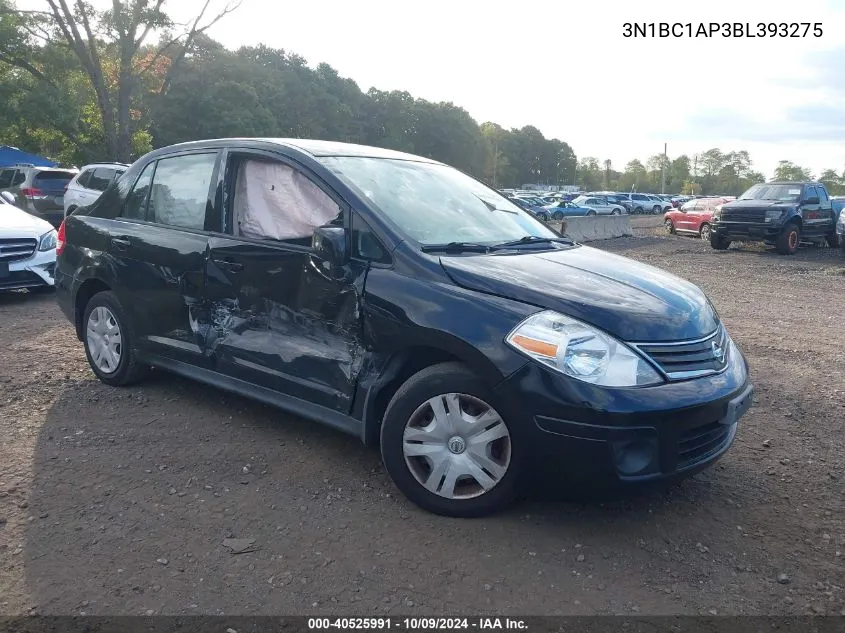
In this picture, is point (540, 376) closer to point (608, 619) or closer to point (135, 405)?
point (608, 619)

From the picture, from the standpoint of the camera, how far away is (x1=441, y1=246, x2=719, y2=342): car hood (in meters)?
3.14

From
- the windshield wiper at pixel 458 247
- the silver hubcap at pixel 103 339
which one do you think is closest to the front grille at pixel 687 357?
the windshield wiper at pixel 458 247

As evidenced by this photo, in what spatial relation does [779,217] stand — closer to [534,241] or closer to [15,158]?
[534,241]

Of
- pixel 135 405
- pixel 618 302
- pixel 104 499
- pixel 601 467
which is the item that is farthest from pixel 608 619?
pixel 135 405

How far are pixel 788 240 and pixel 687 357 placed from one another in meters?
16.5

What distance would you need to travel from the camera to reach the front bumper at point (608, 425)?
9.67 ft

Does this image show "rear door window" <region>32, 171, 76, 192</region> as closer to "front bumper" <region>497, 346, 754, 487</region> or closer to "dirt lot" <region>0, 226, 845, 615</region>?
"dirt lot" <region>0, 226, 845, 615</region>

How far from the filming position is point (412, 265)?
11.3 feet

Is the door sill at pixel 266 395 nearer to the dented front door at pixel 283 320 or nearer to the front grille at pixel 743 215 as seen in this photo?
the dented front door at pixel 283 320

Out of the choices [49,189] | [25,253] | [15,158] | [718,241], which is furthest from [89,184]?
[718,241]

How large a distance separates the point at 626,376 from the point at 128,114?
26402mm

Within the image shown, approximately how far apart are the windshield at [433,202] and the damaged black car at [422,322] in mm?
17

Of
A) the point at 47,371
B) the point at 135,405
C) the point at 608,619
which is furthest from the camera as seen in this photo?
the point at 47,371

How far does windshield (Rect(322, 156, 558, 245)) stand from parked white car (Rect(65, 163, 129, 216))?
38.4 feet
